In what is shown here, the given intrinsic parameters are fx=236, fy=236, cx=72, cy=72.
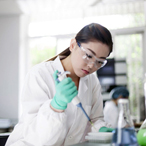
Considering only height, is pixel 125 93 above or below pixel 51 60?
below

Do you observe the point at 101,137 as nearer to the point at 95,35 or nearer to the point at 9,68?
the point at 95,35

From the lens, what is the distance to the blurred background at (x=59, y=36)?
19.6 feet

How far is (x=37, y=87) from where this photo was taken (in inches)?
51.6

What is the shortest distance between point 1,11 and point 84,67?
5505 mm

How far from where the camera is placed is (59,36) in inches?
256

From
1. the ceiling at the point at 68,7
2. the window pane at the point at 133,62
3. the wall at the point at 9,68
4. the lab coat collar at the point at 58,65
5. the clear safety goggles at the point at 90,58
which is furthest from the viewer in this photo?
the wall at the point at 9,68

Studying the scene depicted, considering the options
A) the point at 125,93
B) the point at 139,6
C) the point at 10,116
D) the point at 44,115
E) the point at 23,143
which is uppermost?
the point at 139,6

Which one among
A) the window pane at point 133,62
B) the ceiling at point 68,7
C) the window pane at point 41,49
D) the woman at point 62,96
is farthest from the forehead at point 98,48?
the window pane at point 41,49

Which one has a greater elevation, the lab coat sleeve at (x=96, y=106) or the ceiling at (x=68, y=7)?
the ceiling at (x=68, y=7)

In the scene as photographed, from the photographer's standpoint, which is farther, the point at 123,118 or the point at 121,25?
the point at 121,25

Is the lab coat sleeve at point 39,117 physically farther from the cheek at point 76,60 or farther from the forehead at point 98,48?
the forehead at point 98,48

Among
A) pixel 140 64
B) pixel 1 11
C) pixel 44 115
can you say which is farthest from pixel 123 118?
pixel 1 11

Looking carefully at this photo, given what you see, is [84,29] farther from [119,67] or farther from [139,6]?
[139,6]

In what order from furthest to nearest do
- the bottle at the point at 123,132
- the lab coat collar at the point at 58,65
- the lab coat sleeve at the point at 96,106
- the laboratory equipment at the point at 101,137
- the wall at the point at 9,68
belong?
the wall at the point at 9,68
the lab coat sleeve at the point at 96,106
the lab coat collar at the point at 58,65
the laboratory equipment at the point at 101,137
the bottle at the point at 123,132
